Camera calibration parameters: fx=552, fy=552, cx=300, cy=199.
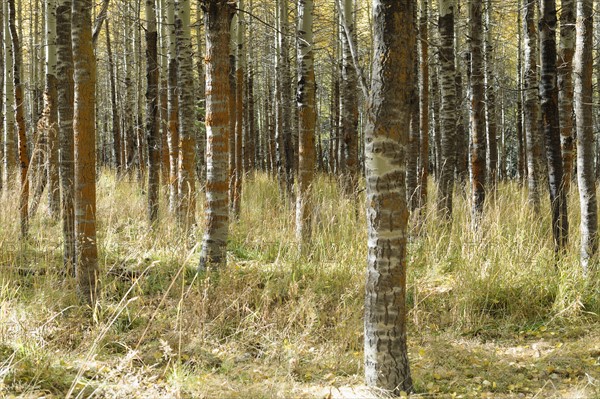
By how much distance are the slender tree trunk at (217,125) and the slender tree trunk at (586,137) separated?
326 cm

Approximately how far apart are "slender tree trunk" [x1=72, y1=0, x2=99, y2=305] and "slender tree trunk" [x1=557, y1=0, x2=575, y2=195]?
4438 mm

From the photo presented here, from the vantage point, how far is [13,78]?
28.0 ft

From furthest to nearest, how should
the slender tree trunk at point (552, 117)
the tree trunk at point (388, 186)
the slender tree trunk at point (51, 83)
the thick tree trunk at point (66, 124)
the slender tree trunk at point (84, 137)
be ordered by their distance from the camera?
the slender tree trunk at point (51, 83), the slender tree trunk at point (552, 117), the thick tree trunk at point (66, 124), the slender tree trunk at point (84, 137), the tree trunk at point (388, 186)

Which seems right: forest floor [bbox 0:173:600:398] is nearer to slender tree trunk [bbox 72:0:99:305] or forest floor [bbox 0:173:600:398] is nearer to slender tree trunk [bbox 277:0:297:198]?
slender tree trunk [bbox 72:0:99:305]

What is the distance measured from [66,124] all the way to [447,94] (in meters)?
4.67

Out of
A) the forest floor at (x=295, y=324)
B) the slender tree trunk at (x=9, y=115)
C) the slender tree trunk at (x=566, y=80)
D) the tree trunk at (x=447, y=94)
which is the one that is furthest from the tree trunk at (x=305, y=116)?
the slender tree trunk at (x=9, y=115)

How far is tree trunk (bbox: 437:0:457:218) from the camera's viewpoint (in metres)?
6.91

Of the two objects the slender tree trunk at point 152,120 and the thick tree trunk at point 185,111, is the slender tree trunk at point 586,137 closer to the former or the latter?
the thick tree trunk at point 185,111

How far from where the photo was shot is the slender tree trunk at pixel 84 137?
13.6 feet

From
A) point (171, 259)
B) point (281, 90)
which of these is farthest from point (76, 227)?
point (281, 90)

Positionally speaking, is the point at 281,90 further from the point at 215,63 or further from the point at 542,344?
the point at 542,344

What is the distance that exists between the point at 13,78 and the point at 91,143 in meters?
5.32

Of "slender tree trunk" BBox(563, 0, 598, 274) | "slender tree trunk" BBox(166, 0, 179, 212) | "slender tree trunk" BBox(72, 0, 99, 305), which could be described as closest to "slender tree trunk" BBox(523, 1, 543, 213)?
"slender tree trunk" BBox(563, 0, 598, 274)

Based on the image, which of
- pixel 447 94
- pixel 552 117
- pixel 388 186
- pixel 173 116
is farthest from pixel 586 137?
pixel 173 116
